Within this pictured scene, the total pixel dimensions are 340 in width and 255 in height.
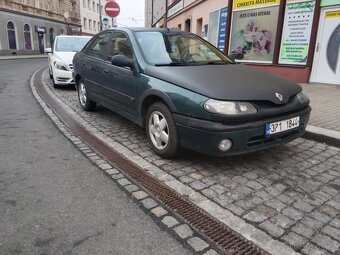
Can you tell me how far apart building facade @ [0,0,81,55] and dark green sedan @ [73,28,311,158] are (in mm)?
30876

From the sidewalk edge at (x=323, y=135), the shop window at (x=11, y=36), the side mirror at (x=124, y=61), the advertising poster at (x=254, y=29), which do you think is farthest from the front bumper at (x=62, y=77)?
the shop window at (x=11, y=36)

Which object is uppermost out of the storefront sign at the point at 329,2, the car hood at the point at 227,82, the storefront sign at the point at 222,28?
the storefront sign at the point at 329,2

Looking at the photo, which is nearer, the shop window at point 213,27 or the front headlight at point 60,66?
the front headlight at point 60,66

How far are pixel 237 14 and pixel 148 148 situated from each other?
33.1 feet

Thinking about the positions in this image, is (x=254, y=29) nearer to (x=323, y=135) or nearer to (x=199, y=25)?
(x=199, y=25)

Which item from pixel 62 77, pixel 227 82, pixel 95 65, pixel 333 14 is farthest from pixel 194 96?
pixel 333 14

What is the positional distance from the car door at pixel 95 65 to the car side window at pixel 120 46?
0.23 metres

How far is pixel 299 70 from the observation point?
32.0 feet

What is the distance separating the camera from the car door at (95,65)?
17.7ft

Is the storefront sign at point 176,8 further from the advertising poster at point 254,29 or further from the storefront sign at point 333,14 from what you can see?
the storefront sign at point 333,14

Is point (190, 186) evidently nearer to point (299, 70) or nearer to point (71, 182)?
point (71, 182)

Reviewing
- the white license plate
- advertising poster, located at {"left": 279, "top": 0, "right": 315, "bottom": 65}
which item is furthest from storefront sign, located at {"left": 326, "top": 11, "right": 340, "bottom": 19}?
the white license plate

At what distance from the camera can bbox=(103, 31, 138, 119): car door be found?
446 centimetres

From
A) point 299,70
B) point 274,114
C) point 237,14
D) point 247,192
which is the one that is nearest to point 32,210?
point 247,192
